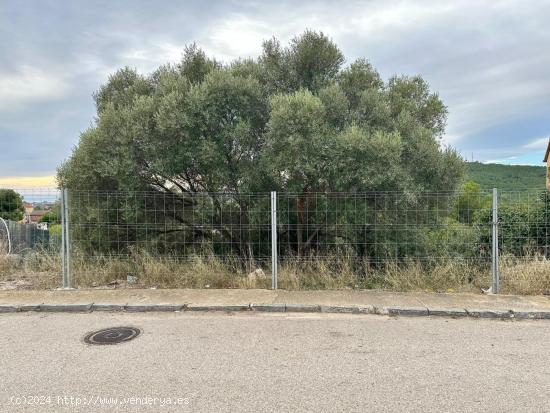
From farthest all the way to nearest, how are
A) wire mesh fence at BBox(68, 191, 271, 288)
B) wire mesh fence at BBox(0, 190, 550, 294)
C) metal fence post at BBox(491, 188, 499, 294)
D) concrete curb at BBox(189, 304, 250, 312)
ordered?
wire mesh fence at BBox(68, 191, 271, 288) < wire mesh fence at BBox(0, 190, 550, 294) < metal fence post at BBox(491, 188, 499, 294) < concrete curb at BBox(189, 304, 250, 312)

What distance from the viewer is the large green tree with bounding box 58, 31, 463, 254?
826 centimetres

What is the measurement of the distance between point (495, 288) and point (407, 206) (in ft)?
7.96

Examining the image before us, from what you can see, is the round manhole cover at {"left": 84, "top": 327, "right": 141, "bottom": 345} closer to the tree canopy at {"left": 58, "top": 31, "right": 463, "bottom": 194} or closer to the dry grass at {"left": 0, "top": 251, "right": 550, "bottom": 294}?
the dry grass at {"left": 0, "top": 251, "right": 550, "bottom": 294}

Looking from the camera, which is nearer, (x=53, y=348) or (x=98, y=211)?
(x=53, y=348)

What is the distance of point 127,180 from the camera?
9.04m

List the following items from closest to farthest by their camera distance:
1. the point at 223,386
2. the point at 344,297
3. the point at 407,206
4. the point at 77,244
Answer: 1. the point at 223,386
2. the point at 344,297
3. the point at 407,206
4. the point at 77,244

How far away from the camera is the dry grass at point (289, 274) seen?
7.56 m

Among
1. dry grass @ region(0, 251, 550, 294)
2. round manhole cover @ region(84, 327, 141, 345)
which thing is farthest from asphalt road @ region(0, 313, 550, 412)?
dry grass @ region(0, 251, 550, 294)

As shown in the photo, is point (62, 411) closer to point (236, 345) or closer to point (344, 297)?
point (236, 345)

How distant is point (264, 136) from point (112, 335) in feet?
17.5

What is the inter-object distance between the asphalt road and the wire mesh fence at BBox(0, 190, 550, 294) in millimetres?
2115

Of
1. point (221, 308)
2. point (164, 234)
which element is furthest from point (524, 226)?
point (164, 234)

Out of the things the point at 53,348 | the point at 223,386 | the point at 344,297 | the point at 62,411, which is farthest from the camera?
the point at 344,297

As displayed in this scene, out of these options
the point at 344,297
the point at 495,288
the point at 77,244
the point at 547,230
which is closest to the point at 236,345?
the point at 344,297
